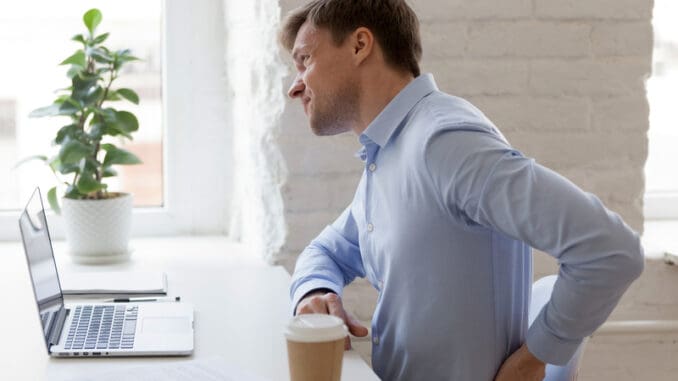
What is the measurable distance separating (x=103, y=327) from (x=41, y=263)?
0.15m

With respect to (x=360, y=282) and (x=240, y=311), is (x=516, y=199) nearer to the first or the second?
(x=240, y=311)

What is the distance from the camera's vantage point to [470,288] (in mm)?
1443

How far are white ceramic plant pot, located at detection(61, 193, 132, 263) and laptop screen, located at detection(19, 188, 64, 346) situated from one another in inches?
17.1

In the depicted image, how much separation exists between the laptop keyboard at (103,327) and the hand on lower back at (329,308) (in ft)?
0.86

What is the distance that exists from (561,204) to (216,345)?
0.54 m

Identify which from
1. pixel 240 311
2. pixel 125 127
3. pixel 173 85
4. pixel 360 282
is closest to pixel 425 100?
pixel 240 311

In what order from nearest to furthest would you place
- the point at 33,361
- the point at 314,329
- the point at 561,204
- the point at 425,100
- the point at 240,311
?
the point at 314,329
the point at 561,204
the point at 33,361
the point at 425,100
the point at 240,311

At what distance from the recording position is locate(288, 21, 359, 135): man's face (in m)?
1.60

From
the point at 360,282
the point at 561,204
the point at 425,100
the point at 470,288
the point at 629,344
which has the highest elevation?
the point at 425,100

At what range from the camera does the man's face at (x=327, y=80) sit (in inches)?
63.1

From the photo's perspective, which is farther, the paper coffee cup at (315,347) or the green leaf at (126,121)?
the green leaf at (126,121)

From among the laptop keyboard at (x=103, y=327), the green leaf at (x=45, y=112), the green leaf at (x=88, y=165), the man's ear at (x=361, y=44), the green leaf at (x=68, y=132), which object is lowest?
the laptop keyboard at (x=103, y=327)

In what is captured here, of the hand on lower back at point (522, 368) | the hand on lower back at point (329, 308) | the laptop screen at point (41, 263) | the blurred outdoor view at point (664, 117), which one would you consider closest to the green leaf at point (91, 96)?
the laptop screen at point (41, 263)

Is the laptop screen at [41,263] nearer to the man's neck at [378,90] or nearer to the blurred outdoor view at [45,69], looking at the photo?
the man's neck at [378,90]
